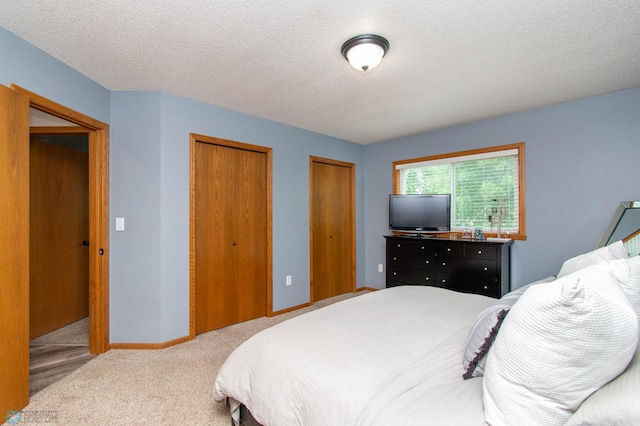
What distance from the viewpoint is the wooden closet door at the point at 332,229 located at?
4.30 m

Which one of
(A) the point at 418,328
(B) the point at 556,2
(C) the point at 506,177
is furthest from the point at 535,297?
(C) the point at 506,177

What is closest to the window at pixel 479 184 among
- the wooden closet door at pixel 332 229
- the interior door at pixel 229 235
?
the wooden closet door at pixel 332 229

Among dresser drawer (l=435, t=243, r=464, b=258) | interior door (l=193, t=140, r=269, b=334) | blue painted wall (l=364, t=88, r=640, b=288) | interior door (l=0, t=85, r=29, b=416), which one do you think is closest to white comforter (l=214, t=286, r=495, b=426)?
interior door (l=0, t=85, r=29, b=416)

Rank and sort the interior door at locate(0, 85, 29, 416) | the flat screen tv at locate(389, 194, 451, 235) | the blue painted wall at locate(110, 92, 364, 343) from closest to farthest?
1. the interior door at locate(0, 85, 29, 416)
2. the blue painted wall at locate(110, 92, 364, 343)
3. the flat screen tv at locate(389, 194, 451, 235)

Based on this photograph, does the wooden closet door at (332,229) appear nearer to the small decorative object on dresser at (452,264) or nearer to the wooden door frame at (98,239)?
the small decorative object on dresser at (452,264)

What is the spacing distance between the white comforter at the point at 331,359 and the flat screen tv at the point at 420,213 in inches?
81.8

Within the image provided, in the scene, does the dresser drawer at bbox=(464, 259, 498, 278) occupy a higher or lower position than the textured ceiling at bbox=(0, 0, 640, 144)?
lower

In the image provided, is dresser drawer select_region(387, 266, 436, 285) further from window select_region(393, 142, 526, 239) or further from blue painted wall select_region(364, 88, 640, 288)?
blue painted wall select_region(364, 88, 640, 288)

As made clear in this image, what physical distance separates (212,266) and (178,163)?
1.13m

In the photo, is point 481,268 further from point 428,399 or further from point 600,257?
point 428,399

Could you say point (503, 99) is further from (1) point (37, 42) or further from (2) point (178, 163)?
(1) point (37, 42)

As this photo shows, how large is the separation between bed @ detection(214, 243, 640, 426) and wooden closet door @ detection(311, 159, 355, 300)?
241cm

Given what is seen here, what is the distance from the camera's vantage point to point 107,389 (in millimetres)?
2131

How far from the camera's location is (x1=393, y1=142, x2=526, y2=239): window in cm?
352
